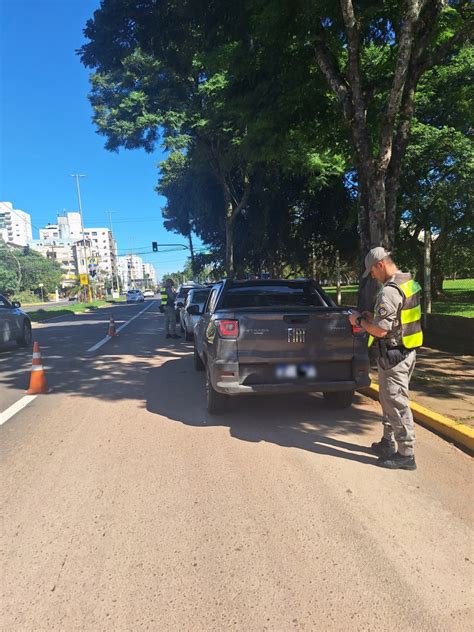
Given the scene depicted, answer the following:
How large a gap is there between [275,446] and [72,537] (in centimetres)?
224

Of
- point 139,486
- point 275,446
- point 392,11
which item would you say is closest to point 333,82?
point 392,11

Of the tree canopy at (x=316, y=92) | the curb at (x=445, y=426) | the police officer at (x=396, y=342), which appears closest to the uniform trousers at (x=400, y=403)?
the police officer at (x=396, y=342)

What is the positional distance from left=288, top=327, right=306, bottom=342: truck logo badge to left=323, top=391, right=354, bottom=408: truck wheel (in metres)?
1.06

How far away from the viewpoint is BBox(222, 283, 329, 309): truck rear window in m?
6.67

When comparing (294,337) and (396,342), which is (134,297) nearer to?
(294,337)

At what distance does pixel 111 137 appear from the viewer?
65.2 ft

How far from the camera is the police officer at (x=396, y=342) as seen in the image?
13.3 ft

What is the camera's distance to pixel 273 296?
6.75m

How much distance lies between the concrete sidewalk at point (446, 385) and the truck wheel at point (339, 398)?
917mm

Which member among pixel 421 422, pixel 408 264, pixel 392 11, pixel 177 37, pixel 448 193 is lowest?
pixel 421 422

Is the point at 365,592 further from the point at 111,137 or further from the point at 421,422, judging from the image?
the point at 111,137

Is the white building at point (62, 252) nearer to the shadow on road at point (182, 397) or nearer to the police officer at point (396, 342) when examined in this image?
the shadow on road at point (182, 397)

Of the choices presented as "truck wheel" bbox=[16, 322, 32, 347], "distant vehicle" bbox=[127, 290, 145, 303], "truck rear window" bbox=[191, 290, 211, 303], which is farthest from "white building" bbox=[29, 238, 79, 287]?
"truck rear window" bbox=[191, 290, 211, 303]

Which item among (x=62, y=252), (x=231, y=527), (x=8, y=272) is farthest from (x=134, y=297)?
(x=62, y=252)
